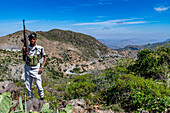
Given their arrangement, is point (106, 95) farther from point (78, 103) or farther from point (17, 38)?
point (17, 38)

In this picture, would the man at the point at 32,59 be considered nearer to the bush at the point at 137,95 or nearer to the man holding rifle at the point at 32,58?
the man holding rifle at the point at 32,58

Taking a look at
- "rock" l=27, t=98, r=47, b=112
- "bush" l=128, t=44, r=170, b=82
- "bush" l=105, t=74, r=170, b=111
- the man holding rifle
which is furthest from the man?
"bush" l=128, t=44, r=170, b=82

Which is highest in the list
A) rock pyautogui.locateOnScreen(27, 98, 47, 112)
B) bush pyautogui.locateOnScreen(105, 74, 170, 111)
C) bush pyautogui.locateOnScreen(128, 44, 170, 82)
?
bush pyautogui.locateOnScreen(128, 44, 170, 82)

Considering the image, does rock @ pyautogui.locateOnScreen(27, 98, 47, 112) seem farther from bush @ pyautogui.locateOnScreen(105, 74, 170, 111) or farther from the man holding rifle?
bush @ pyautogui.locateOnScreen(105, 74, 170, 111)

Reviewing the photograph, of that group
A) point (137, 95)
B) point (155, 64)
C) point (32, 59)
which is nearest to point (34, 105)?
point (32, 59)

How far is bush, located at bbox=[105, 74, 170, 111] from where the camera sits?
3.49m

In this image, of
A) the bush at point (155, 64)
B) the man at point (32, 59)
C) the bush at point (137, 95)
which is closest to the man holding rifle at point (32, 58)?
the man at point (32, 59)

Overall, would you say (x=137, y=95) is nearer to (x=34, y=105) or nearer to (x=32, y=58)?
(x=34, y=105)

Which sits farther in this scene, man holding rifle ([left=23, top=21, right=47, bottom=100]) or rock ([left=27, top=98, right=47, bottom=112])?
man holding rifle ([left=23, top=21, right=47, bottom=100])

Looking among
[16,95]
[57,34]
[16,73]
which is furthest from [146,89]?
[57,34]

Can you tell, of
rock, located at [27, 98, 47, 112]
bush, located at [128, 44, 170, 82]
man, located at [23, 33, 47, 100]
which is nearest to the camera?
rock, located at [27, 98, 47, 112]

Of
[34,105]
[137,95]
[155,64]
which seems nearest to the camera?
[34,105]

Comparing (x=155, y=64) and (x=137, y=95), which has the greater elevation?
(x=155, y=64)

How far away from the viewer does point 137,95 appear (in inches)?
153
